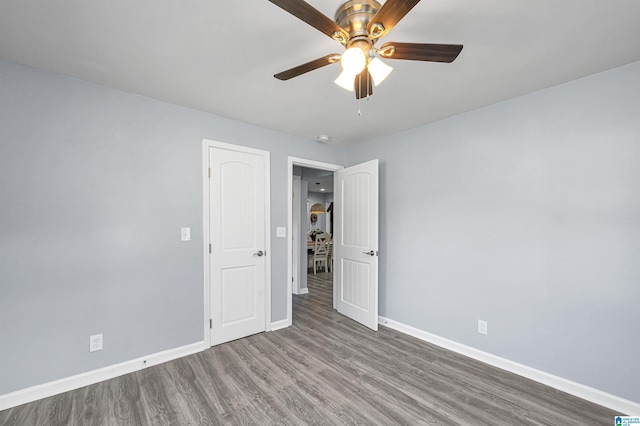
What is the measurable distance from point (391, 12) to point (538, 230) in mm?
2206

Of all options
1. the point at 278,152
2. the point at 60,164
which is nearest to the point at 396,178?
the point at 278,152

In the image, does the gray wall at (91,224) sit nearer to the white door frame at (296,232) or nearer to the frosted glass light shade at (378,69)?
the frosted glass light shade at (378,69)

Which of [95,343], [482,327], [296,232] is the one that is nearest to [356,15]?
[482,327]

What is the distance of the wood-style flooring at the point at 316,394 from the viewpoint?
74.2 inches

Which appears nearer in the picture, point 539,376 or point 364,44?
point 364,44

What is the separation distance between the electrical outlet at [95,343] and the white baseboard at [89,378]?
0.18m

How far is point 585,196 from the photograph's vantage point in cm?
214

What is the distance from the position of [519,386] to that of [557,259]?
42.4 inches

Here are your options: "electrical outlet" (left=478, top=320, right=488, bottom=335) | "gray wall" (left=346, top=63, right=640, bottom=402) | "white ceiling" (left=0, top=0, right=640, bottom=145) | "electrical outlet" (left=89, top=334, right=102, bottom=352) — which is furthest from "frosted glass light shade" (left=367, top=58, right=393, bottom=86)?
"electrical outlet" (left=89, top=334, right=102, bottom=352)

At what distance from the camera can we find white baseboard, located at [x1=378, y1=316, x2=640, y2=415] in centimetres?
196

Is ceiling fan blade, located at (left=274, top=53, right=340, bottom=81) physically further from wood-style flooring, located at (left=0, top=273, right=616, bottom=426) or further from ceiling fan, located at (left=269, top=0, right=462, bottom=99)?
wood-style flooring, located at (left=0, top=273, right=616, bottom=426)

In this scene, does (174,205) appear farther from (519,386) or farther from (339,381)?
(519,386)

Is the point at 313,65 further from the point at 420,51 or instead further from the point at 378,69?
the point at 420,51

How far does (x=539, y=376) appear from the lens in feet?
7.59
